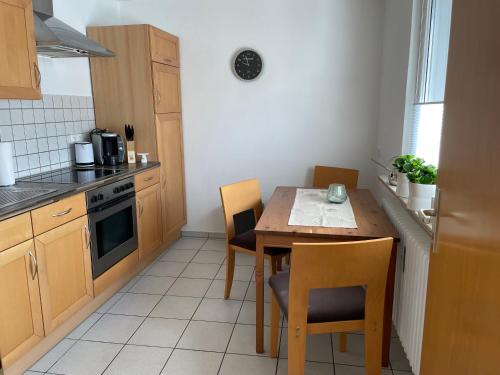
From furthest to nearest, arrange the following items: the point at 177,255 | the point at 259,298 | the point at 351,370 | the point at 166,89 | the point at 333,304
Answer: the point at 177,255 < the point at 166,89 < the point at 259,298 < the point at 351,370 < the point at 333,304

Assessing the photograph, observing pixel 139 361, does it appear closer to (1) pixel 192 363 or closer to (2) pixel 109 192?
(1) pixel 192 363

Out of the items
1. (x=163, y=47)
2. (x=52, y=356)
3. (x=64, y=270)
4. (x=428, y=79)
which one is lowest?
(x=52, y=356)

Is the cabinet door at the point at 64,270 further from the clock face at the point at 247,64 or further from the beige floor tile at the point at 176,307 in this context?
the clock face at the point at 247,64

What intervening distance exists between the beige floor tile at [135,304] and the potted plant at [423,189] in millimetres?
1832

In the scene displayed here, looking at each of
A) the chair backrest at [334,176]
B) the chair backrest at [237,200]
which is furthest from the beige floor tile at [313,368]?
the chair backrest at [334,176]

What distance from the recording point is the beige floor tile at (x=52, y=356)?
6.67ft

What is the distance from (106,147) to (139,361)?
5.82ft

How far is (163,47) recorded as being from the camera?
336 cm

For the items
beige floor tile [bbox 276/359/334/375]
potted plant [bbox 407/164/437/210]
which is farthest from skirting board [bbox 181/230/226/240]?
potted plant [bbox 407/164/437/210]

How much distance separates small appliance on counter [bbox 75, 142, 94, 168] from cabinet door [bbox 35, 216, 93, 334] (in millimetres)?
873

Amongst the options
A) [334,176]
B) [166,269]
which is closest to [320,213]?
[334,176]

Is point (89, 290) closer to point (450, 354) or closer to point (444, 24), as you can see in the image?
point (450, 354)

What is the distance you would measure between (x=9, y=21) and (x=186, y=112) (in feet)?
6.18

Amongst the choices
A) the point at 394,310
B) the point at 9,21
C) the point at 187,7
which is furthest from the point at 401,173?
the point at 187,7
